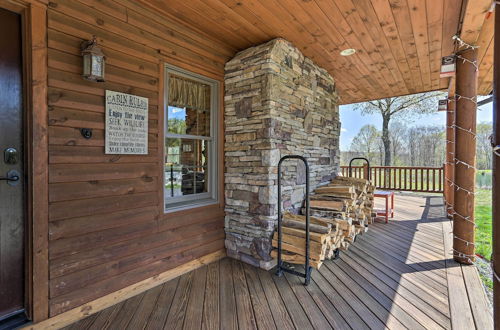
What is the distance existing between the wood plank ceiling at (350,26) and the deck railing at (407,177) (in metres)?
3.93

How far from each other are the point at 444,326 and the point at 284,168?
1.83 metres

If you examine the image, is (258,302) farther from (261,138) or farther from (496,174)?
(496,174)

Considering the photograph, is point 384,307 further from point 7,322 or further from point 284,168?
point 7,322

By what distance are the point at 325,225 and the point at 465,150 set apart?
1813 mm

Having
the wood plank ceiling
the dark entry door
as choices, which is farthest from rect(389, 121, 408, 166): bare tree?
the dark entry door

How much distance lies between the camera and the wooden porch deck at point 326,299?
5.77ft

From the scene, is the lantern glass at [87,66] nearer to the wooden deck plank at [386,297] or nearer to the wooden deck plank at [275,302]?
the wooden deck plank at [275,302]

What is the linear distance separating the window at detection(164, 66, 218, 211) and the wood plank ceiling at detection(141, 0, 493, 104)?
0.58 metres

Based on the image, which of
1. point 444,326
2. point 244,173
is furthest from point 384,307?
point 244,173

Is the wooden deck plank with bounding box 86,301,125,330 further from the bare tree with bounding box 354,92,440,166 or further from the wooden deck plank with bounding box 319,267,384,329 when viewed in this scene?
the bare tree with bounding box 354,92,440,166

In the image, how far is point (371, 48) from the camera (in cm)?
306

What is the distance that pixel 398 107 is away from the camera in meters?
9.96

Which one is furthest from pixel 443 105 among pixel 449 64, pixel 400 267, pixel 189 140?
pixel 189 140

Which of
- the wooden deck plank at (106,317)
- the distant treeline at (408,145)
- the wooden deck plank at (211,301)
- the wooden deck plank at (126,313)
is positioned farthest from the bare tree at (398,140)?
the wooden deck plank at (106,317)
